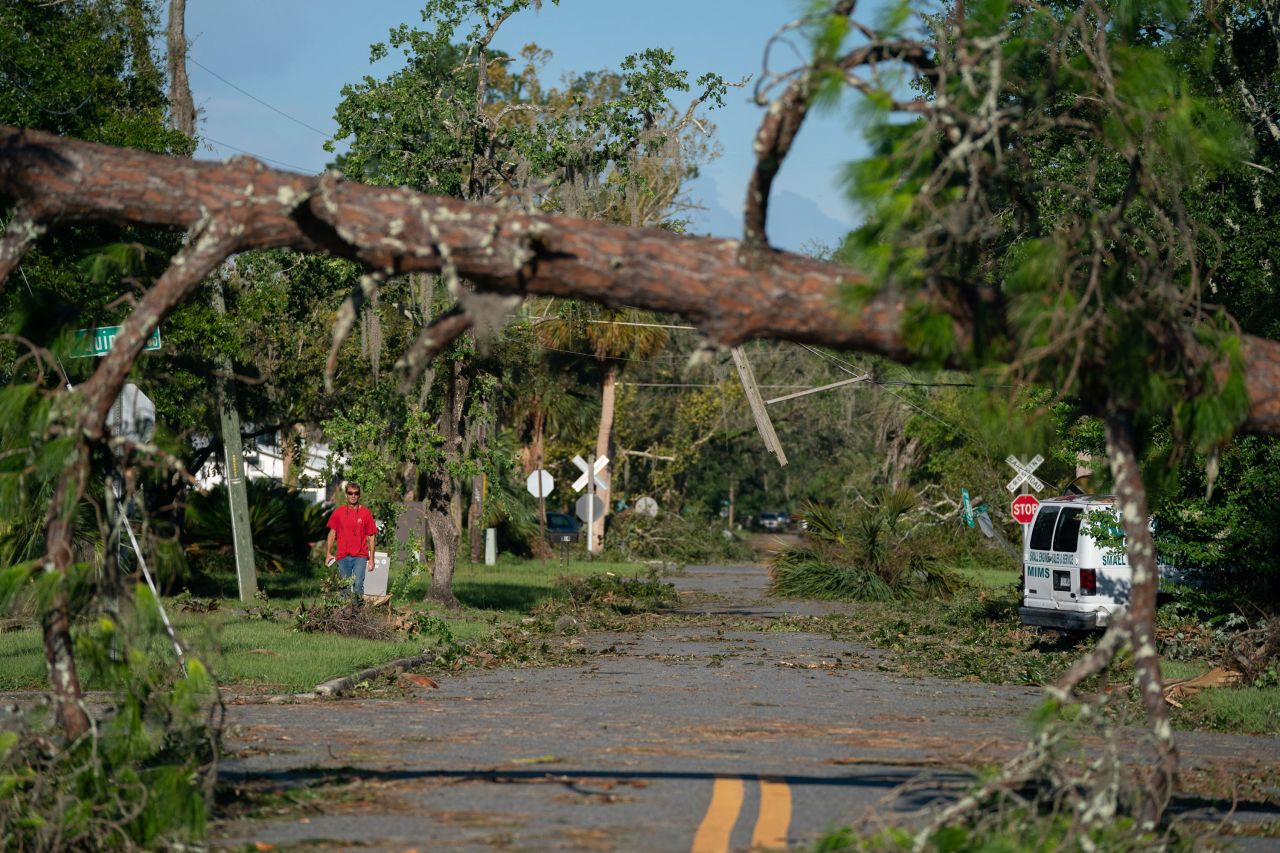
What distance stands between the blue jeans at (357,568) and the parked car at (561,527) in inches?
1379

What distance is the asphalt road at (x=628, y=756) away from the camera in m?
7.40

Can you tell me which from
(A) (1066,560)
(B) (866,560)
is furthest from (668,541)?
(A) (1066,560)

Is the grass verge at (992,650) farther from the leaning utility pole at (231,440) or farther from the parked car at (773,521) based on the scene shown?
the parked car at (773,521)

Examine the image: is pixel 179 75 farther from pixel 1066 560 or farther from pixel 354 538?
pixel 1066 560

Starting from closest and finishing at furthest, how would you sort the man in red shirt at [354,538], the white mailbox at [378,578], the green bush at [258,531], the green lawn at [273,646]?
the green lawn at [273,646], the man in red shirt at [354,538], the white mailbox at [378,578], the green bush at [258,531]

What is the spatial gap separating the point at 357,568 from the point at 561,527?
38210 millimetres

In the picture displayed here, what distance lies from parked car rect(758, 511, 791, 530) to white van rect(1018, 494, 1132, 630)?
77.9 metres

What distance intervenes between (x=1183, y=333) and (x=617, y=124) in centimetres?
1753

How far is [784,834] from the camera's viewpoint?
23.9 feet

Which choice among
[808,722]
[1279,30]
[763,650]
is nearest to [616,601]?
[763,650]

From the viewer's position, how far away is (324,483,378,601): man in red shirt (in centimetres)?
1936

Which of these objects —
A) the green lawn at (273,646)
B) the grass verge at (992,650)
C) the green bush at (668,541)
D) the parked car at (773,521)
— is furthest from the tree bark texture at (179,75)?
the parked car at (773,521)

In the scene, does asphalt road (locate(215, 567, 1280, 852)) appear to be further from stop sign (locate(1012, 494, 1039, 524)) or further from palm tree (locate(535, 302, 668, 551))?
palm tree (locate(535, 302, 668, 551))

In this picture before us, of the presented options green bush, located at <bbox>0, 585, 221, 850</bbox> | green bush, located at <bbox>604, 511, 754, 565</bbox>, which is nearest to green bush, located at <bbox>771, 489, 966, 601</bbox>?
green bush, located at <bbox>604, 511, 754, 565</bbox>
